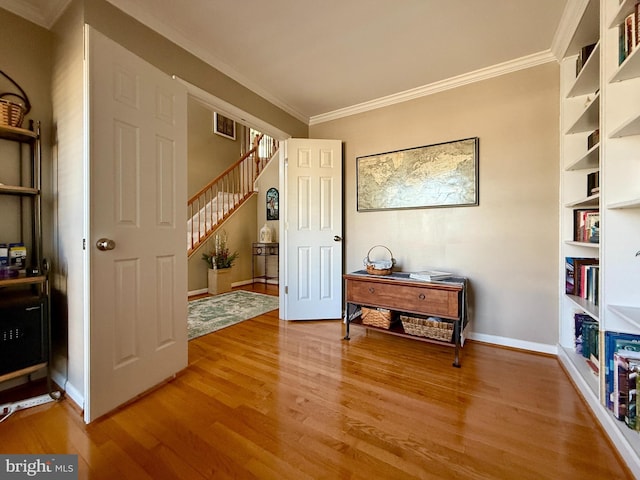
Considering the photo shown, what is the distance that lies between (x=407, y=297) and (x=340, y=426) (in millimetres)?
1204

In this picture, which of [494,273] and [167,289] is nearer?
[167,289]

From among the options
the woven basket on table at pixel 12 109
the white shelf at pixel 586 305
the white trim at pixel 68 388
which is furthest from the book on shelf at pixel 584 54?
the white trim at pixel 68 388

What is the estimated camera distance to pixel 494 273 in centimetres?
242

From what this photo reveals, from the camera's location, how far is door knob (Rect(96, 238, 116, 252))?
1405mm

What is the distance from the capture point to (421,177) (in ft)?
8.90

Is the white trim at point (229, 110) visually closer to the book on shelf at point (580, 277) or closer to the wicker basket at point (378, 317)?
the wicker basket at point (378, 317)

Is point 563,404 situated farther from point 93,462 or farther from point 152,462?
point 93,462

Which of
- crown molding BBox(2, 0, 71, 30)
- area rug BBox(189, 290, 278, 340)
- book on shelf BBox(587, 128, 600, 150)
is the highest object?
crown molding BBox(2, 0, 71, 30)

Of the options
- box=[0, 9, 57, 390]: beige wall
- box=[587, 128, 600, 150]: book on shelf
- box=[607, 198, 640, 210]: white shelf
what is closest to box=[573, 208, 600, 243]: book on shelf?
box=[587, 128, 600, 150]: book on shelf

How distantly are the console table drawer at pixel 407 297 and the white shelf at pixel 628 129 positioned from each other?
1253 millimetres

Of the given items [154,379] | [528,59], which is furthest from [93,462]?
[528,59]

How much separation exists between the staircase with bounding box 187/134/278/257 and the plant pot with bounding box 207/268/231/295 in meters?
0.53

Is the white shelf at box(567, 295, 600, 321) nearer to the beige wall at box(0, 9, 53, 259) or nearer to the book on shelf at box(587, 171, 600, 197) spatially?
the book on shelf at box(587, 171, 600, 197)

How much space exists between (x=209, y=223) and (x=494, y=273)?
16.4 feet
